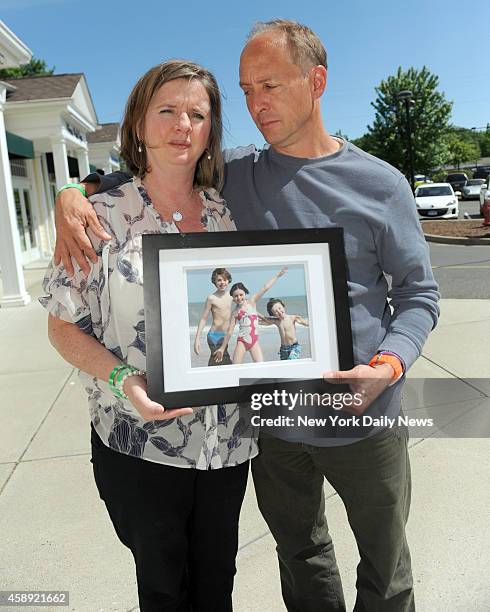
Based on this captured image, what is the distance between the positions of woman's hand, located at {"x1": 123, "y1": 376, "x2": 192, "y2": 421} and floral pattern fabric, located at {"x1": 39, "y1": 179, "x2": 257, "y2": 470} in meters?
0.10

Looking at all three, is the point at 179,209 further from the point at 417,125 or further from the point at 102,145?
the point at 417,125

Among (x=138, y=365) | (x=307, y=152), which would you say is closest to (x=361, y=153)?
(x=307, y=152)

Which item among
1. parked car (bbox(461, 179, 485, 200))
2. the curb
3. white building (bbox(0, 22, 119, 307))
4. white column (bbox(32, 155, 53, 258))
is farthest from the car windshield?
parked car (bbox(461, 179, 485, 200))

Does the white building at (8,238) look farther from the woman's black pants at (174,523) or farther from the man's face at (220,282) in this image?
the man's face at (220,282)

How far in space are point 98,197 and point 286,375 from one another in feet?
2.47

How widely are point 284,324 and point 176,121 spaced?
0.66m

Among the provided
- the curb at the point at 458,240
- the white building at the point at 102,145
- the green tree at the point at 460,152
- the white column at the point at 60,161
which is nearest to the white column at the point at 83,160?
the white column at the point at 60,161

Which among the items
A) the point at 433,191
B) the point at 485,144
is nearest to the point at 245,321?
the point at 433,191

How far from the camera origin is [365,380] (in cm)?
156

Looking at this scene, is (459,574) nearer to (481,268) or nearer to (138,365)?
(138,365)

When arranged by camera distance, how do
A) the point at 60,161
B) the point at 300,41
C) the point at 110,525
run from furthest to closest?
1. the point at 60,161
2. the point at 110,525
3. the point at 300,41

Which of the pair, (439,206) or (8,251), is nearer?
(8,251)

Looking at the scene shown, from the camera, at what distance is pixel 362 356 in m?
1.72

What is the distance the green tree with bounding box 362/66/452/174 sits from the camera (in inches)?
1865
